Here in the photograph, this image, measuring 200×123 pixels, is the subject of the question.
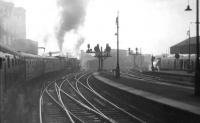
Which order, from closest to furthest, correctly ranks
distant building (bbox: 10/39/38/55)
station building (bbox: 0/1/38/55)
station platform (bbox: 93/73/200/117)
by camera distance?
station platform (bbox: 93/73/200/117) → station building (bbox: 0/1/38/55) → distant building (bbox: 10/39/38/55)

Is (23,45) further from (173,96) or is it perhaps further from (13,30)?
(173,96)

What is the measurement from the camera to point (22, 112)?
16.8 metres

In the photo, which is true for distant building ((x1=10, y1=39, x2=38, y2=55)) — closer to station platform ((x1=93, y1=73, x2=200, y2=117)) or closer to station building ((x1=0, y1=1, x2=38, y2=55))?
station building ((x1=0, y1=1, x2=38, y2=55))

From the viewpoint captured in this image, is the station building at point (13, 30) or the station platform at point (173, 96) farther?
the station building at point (13, 30)

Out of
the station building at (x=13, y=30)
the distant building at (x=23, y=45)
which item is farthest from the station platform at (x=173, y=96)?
the distant building at (x=23, y=45)

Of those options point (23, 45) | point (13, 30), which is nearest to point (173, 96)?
point (13, 30)

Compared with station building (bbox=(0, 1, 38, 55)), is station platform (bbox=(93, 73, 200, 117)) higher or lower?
lower

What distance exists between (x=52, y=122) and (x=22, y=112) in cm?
265

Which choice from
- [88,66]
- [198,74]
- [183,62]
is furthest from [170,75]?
[88,66]

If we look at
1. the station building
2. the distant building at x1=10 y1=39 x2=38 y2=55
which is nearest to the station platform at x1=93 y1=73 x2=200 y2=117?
the station building

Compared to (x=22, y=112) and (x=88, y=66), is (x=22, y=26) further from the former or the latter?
(x=22, y=112)

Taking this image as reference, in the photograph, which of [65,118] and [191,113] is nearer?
[191,113]

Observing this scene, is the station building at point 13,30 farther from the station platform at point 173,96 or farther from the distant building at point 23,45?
the station platform at point 173,96

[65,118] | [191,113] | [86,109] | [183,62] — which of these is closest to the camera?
[191,113]
